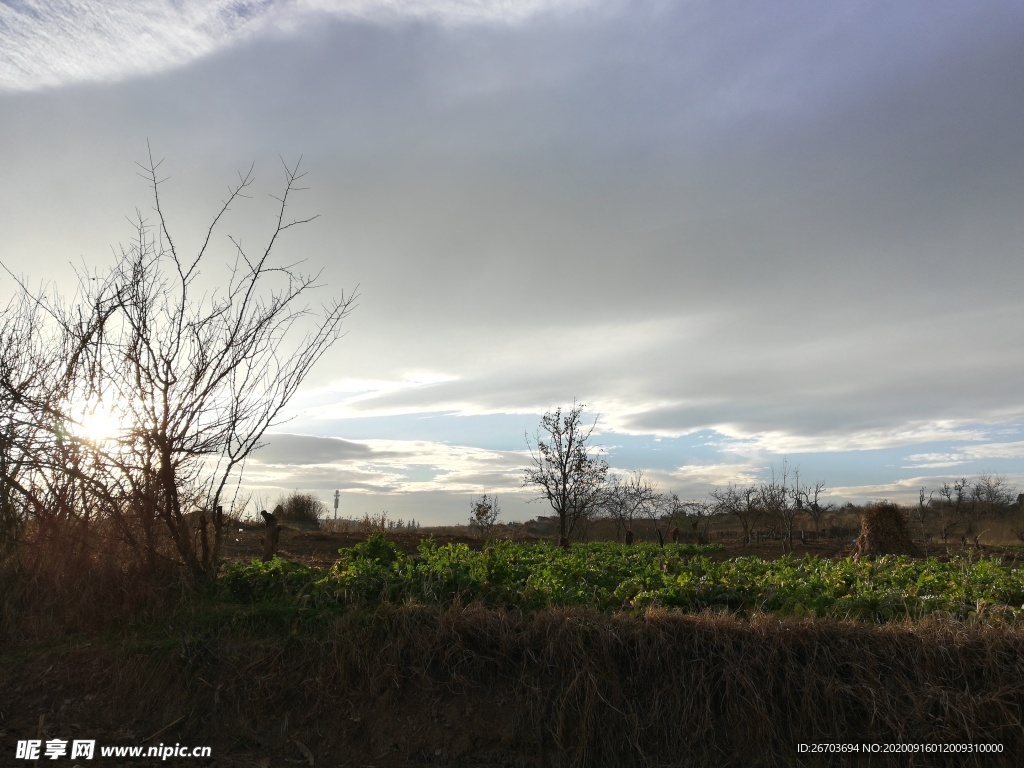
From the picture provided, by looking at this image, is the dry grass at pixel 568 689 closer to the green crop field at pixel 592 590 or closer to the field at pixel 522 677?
the field at pixel 522 677

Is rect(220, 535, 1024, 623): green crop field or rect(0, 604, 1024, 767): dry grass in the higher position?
rect(220, 535, 1024, 623): green crop field

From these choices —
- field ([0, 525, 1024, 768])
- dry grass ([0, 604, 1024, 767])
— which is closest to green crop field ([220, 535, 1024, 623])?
field ([0, 525, 1024, 768])

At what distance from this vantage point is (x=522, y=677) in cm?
466

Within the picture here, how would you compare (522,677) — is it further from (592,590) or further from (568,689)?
(592,590)

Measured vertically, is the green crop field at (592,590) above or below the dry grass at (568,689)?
above

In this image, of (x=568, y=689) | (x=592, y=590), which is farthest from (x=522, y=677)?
(x=592, y=590)

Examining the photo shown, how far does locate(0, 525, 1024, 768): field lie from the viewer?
4336 millimetres

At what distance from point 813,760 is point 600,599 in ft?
6.65

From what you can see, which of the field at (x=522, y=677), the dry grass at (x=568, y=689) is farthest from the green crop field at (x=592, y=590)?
the dry grass at (x=568, y=689)

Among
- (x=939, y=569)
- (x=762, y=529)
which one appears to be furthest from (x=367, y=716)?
(x=762, y=529)

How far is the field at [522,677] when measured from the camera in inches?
171

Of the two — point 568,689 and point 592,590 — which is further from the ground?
point 592,590

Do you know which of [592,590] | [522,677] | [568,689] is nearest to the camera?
[568,689]

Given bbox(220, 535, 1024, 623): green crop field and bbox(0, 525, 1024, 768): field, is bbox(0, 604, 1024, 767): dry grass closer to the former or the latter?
bbox(0, 525, 1024, 768): field
